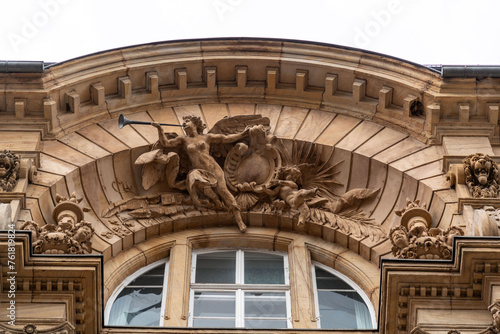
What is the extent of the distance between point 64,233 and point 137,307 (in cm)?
185

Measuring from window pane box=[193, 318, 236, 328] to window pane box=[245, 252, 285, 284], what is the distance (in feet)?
4.59

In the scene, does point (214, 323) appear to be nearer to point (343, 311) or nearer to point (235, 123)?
point (343, 311)

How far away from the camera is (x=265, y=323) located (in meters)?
19.1

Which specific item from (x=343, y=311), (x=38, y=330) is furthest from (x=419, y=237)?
(x=38, y=330)

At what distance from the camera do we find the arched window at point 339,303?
1933 cm

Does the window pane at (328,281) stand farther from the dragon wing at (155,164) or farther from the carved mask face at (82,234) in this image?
the carved mask face at (82,234)

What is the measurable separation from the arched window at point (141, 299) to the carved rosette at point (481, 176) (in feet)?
16.9

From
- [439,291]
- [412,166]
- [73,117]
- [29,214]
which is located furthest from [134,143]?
[439,291]

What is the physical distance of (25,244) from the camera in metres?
17.4

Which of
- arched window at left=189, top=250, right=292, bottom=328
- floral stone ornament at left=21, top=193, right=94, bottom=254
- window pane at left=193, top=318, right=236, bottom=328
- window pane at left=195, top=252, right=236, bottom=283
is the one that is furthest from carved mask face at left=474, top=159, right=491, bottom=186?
floral stone ornament at left=21, top=193, right=94, bottom=254

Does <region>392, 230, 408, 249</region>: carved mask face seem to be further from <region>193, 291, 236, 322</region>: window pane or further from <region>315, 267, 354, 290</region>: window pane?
<region>193, 291, 236, 322</region>: window pane

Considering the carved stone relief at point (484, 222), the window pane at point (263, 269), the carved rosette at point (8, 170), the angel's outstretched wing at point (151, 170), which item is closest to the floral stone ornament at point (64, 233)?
the carved rosette at point (8, 170)

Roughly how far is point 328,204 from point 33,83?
5.68 meters

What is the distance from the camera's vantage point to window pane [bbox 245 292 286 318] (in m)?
19.4
